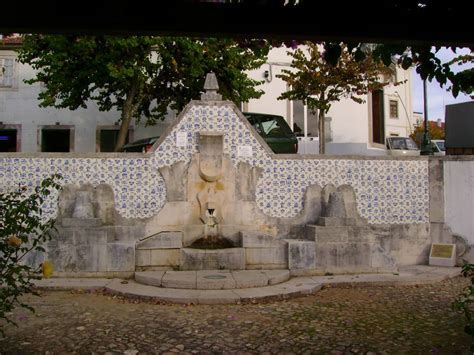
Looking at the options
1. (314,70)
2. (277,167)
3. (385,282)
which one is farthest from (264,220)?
(314,70)

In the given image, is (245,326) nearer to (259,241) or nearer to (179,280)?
(179,280)

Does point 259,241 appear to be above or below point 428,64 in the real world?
below

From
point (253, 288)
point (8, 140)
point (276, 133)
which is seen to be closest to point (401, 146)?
point (276, 133)

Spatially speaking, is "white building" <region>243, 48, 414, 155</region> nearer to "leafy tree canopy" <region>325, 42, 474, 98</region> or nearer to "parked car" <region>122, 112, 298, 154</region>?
"parked car" <region>122, 112, 298, 154</region>

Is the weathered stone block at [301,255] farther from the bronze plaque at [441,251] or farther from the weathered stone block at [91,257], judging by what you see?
the weathered stone block at [91,257]

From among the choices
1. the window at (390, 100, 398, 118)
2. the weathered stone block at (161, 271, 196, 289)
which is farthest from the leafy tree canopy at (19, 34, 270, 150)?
the window at (390, 100, 398, 118)

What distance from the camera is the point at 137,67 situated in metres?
14.4

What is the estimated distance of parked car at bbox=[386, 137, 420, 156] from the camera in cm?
1933

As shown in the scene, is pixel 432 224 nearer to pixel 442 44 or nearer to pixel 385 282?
pixel 385 282

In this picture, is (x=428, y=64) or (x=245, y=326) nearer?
(x=428, y=64)

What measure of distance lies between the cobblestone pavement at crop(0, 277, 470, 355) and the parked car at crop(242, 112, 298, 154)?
584 cm

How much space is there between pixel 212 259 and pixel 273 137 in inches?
212

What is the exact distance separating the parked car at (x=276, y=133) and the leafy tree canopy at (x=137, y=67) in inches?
Answer: 97.9

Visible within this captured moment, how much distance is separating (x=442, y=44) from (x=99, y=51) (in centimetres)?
1289
